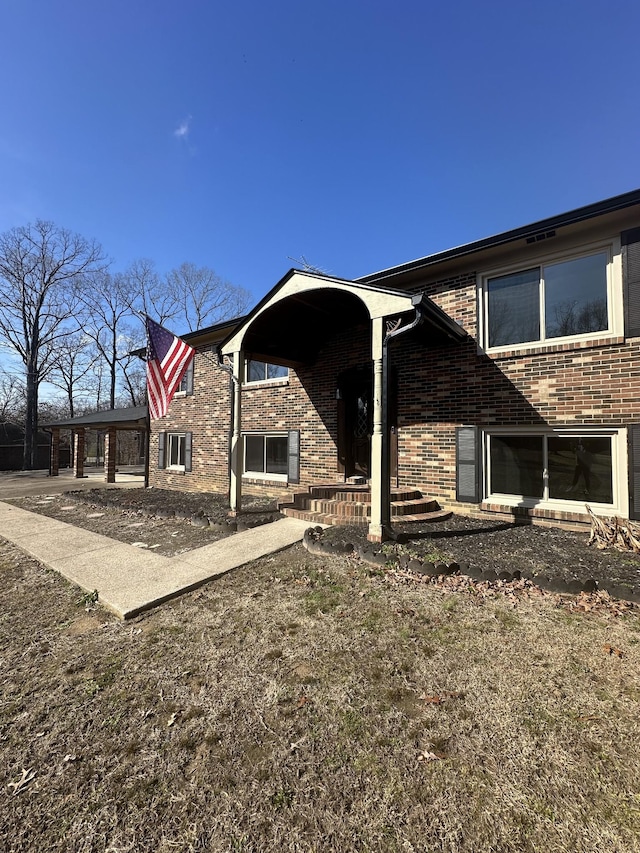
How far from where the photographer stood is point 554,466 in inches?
257

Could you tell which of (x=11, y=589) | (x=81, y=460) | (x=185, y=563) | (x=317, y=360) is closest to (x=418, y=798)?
(x=185, y=563)

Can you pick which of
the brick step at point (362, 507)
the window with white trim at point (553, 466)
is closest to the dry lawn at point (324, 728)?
the brick step at point (362, 507)

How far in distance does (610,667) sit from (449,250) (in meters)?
6.76

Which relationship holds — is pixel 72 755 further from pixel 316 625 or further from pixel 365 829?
pixel 316 625

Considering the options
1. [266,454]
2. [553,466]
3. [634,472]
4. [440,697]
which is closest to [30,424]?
[266,454]

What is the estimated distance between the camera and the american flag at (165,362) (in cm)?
826

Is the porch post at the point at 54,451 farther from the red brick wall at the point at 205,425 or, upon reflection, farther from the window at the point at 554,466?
the window at the point at 554,466

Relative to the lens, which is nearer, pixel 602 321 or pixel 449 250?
pixel 602 321

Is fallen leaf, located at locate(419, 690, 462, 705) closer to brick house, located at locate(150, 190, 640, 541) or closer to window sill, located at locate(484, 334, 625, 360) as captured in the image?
brick house, located at locate(150, 190, 640, 541)

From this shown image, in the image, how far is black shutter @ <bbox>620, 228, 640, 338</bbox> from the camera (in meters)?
5.71

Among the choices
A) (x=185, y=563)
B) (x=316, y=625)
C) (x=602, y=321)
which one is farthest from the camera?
(x=602, y=321)

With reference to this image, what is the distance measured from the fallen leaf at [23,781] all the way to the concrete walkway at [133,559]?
172 cm

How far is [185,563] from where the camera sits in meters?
5.16

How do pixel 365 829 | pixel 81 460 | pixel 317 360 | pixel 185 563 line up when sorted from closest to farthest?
pixel 365 829, pixel 185 563, pixel 317 360, pixel 81 460
